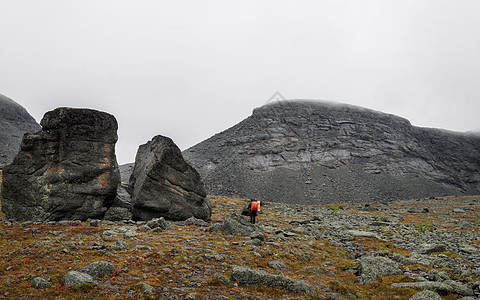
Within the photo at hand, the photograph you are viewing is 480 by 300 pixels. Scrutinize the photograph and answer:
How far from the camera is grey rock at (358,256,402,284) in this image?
376 inches

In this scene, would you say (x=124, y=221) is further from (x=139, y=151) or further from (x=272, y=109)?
(x=272, y=109)

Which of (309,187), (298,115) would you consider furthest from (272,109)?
(309,187)

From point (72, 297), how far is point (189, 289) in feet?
9.15

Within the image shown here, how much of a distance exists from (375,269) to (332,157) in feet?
323

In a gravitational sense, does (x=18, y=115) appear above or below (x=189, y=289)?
above

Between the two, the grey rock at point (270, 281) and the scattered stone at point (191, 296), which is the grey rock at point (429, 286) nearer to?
the grey rock at point (270, 281)

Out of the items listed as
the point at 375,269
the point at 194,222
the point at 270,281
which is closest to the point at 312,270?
the point at 375,269

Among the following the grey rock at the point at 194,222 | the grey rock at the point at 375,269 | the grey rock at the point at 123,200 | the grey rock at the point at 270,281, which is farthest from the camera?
the grey rock at the point at 123,200

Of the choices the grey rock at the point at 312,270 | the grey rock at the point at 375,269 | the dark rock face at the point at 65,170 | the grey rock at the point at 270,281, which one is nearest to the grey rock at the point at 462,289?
the grey rock at the point at 375,269

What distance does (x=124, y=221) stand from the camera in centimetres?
1670

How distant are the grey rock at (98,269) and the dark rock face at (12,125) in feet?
356

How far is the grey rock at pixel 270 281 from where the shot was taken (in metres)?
7.62

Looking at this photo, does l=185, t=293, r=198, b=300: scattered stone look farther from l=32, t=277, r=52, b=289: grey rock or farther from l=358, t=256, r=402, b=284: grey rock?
l=358, t=256, r=402, b=284: grey rock

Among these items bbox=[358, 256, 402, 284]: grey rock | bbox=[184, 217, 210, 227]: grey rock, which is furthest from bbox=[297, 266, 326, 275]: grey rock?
bbox=[184, 217, 210, 227]: grey rock
